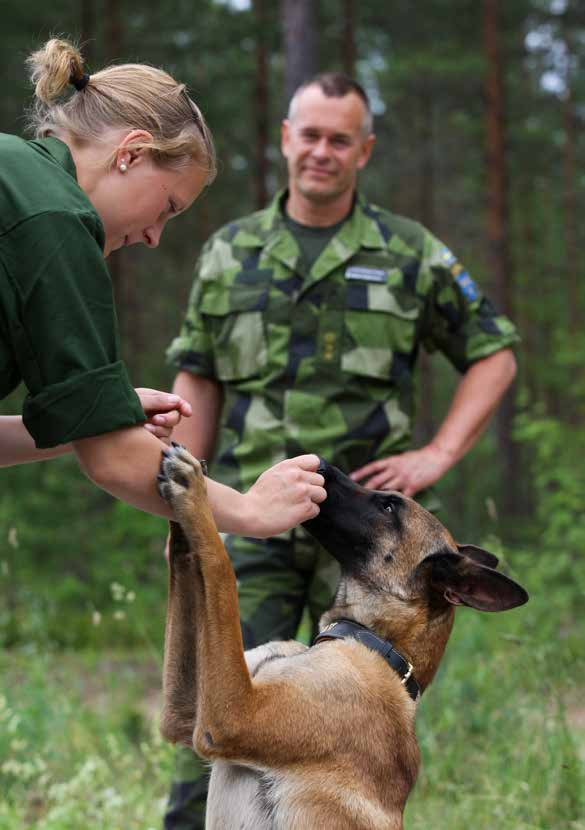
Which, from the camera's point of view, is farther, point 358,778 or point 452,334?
point 452,334

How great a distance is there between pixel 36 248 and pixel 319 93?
2.54 meters

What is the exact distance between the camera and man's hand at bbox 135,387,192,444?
2525 mm

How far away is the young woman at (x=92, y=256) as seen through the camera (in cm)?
205

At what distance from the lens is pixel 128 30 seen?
50.7ft

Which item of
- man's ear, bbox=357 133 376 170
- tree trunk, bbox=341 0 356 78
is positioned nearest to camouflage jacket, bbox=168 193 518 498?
man's ear, bbox=357 133 376 170

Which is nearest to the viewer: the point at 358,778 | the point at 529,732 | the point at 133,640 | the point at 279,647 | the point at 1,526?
the point at 358,778

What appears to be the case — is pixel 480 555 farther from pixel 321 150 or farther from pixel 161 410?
pixel 321 150

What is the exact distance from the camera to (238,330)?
418cm

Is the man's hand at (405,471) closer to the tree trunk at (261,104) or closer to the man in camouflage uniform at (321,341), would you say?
the man in camouflage uniform at (321,341)

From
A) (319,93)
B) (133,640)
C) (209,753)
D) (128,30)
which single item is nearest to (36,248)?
(209,753)

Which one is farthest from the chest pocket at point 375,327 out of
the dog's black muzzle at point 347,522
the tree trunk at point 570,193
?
the tree trunk at point 570,193

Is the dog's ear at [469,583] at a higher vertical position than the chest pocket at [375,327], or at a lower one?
lower

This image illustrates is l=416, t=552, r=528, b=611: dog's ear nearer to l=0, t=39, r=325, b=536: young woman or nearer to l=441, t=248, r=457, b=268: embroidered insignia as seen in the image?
l=0, t=39, r=325, b=536: young woman

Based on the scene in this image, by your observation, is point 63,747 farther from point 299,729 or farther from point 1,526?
point 1,526
